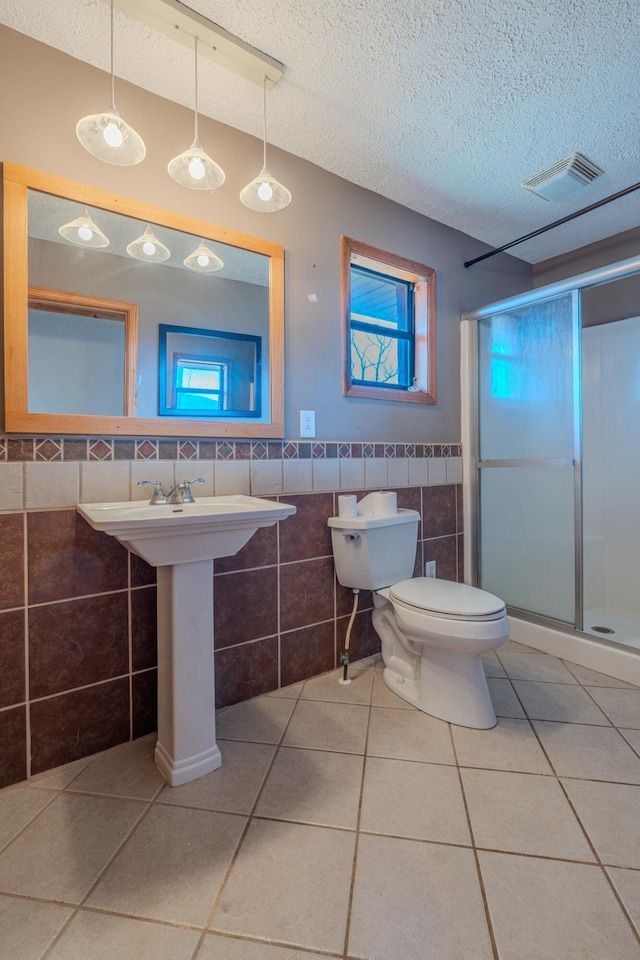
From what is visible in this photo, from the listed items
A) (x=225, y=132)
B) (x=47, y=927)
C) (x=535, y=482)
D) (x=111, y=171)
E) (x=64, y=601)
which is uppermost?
(x=225, y=132)

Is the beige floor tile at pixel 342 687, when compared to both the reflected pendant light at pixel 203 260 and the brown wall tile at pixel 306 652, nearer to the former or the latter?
the brown wall tile at pixel 306 652

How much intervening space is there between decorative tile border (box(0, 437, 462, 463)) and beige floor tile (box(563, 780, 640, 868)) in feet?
4.50

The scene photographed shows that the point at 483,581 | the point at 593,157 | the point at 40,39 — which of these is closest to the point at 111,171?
the point at 40,39

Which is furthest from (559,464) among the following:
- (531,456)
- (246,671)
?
(246,671)

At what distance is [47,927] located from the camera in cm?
84

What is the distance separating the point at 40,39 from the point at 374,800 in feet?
8.04

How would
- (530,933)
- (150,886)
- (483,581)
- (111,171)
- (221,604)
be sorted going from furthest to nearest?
(483,581)
(221,604)
(111,171)
(150,886)
(530,933)

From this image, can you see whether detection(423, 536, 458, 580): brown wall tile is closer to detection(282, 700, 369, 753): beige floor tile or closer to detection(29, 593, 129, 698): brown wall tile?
detection(282, 700, 369, 753): beige floor tile

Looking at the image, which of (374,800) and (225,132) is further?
(225,132)

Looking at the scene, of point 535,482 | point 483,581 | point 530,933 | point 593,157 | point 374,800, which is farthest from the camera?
point 483,581

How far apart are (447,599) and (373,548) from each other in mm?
351

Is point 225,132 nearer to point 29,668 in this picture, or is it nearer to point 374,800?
point 29,668

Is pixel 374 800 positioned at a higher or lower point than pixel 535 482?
lower

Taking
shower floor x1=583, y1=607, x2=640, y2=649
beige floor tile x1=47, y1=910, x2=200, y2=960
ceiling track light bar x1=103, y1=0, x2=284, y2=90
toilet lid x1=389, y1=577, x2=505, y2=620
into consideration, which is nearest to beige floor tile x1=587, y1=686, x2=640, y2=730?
shower floor x1=583, y1=607, x2=640, y2=649
